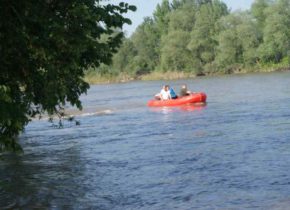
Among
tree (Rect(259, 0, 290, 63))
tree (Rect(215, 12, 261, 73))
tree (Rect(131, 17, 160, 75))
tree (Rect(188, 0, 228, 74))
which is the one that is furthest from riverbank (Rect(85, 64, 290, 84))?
tree (Rect(131, 17, 160, 75))

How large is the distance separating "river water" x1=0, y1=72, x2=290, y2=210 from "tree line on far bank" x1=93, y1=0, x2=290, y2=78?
6384 cm

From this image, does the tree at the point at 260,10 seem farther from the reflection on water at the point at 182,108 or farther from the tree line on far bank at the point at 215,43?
the reflection on water at the point at 182,108

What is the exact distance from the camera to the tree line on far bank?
8740 centimetres

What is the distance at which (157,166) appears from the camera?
14688mm

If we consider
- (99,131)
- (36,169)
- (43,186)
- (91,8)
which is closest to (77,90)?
(91,8)

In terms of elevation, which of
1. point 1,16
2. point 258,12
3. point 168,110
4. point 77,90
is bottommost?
point 168,110

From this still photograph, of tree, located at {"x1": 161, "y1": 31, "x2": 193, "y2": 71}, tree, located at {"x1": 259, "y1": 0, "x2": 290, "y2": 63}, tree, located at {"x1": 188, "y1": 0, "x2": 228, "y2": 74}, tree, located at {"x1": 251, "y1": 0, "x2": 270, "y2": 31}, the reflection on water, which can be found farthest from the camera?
tree, located at {"x1": 161, "y1": 31, "x2": 193, "y2": 71}

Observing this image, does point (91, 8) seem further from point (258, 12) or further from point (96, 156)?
point (258, 12)

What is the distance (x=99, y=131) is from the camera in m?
24.3

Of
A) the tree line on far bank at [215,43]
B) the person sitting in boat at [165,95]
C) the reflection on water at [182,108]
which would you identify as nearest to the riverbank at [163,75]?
the tree line on far bank at [215,43]

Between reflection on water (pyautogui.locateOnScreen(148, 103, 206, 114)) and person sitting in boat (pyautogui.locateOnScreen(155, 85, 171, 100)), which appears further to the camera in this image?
person sitting in boat (pyautogui.locateOnScreen(155, 85, 171, 100))

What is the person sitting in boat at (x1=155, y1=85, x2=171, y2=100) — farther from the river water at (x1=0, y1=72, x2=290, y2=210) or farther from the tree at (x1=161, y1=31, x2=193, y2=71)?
the tree at (x1=161, y1=31, x2=193, y2=71)

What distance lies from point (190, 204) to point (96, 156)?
688 cm

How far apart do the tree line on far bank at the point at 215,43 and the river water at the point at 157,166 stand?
209ft
